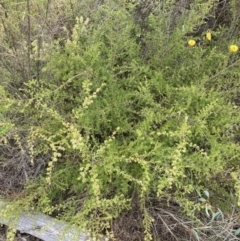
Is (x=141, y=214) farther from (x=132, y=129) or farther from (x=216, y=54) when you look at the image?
(x=216, y=54)

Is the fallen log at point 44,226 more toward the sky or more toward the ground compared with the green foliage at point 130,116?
more toward the ground

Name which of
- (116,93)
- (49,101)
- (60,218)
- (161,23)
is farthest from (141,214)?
(161,23)

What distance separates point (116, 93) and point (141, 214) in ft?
2.11

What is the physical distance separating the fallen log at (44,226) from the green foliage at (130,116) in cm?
6

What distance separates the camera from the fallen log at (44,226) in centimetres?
172

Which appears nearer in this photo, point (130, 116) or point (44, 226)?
point (44, 226)

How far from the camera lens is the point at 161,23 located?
1911mm

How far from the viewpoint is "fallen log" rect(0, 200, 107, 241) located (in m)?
1.72

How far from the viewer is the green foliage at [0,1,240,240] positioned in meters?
1.70

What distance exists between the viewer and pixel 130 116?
6.09 ft

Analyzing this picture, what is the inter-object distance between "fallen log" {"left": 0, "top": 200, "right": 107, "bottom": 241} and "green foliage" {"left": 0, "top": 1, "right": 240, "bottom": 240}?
0.06 meters

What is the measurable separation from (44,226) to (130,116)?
2.27 ft

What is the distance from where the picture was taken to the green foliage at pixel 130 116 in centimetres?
170

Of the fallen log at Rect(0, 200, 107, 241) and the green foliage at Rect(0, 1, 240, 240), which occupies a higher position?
the green foliage at Rect(0, 1, 240, 240)
